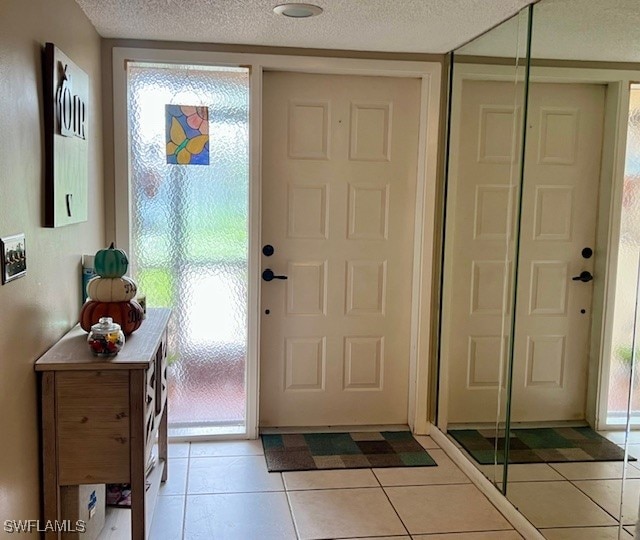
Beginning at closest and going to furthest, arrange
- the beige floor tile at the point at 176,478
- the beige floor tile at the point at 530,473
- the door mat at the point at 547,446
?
the door mat at the point at 547,446 < the beige floor tile at the point at 530,473 < the beige floor tile at the point at 176,478

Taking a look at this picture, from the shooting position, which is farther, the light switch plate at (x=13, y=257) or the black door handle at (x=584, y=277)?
→ the black door handle at (x=584, y=277)

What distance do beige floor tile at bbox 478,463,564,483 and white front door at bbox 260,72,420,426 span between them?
3.45 feet

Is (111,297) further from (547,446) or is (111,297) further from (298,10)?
(547,446)

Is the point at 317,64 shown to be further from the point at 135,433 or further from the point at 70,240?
the point at 135,433

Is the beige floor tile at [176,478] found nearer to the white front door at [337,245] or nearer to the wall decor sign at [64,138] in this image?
the white front door at [337,245]

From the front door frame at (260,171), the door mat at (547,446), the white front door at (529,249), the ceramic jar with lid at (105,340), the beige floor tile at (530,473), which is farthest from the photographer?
the front door frame at (260,171)

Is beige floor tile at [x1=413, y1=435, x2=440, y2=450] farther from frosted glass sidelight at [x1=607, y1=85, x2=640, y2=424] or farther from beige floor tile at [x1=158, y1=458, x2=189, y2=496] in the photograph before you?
frosted glass sidelight at [x1=607, y1=85, x2=640, y2=424]

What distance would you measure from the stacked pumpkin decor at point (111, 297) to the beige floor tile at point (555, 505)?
1.75 metres

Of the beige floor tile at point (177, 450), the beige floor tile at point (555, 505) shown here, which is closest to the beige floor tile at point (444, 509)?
the beige floor tile at point (555, 505)

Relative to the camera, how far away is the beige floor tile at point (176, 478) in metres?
2.96

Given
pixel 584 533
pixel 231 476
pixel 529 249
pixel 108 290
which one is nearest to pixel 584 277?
pixel 529 249

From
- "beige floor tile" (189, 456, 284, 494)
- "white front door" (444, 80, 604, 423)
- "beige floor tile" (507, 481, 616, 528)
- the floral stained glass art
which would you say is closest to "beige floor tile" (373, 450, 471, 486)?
"white front door" (444, 80, 604, 423)

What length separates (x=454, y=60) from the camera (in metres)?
3.41

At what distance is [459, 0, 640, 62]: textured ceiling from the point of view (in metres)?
2.06
